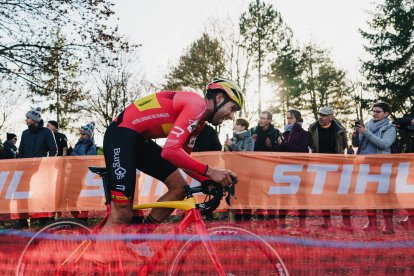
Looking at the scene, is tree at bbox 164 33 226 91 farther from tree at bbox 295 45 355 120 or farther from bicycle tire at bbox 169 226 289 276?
bicycle tire at bbox 169 226 289 276

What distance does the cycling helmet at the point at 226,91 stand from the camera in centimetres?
380

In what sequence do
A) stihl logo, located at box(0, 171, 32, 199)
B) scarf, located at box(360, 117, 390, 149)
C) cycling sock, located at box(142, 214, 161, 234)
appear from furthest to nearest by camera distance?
1. stihl logo, located at box(0, 171, 32, 199)
2. scarf, located at box(360, 117, 390, 149)
3. cycling sock, located at box(142, 214, 161, 234)

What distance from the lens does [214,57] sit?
30734 millimetres

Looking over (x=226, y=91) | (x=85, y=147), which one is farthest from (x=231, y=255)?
(x=85, y=147)

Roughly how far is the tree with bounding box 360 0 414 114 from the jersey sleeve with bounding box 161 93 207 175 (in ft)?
102

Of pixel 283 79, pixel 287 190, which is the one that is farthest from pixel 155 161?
pixel 283 79

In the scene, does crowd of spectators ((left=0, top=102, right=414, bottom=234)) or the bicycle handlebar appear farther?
crowd of spectators ((left=0, top=102, right=414, bottom=234))

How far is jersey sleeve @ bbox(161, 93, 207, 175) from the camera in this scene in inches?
142

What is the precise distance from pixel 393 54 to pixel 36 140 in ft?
104

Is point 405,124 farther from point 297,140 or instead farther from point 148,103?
point 148,103

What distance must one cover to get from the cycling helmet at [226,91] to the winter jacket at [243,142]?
560 cm

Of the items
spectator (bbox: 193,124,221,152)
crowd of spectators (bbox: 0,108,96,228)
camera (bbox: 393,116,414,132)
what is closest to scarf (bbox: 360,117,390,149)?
camera (bbox: 393,116,414,132)

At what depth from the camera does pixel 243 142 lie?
9508 millimetres

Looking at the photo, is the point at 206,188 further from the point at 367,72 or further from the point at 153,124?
the point at 367,72
